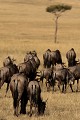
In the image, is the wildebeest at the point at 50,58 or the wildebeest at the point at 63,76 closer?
the wildebeest at the point at 63,76

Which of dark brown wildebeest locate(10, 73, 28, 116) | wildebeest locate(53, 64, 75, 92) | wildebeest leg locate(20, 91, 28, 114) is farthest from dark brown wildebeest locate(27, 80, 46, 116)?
wildebeest locate(53, 64, 75, 92)

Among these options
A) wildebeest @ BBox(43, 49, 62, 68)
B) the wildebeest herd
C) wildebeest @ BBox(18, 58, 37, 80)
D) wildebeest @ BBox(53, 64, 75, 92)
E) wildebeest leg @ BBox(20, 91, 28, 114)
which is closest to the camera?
the wildebeest herd

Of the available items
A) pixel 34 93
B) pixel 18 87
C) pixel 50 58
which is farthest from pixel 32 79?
pixel 50 58

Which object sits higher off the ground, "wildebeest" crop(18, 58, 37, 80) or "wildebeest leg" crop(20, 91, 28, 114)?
"wildebeest" crop(18, 58, 37, 80)

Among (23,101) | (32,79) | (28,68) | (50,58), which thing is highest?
(50,58)

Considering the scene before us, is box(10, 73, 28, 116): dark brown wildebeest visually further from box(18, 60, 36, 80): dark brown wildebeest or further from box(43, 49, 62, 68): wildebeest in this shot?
box(43, 49, 62, 68): wildebeest

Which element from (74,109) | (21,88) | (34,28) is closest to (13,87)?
(21,88)

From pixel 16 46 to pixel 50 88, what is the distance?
859 inches

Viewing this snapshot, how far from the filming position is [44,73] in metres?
21.6

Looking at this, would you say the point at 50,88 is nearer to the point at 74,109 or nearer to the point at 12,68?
the point at 12,68

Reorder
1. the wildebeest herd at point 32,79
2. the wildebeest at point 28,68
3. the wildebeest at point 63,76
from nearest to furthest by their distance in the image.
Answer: the wildebeest herd at point 32,79
the wildebeest at point 63,76
the wildebeest at point 28,68

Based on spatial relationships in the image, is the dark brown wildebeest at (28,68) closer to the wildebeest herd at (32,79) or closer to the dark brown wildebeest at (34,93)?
the wildebeest herd at (32,79)

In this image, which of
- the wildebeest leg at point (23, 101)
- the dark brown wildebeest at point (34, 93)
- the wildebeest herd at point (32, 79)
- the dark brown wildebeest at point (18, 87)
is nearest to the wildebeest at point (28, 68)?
the wildebeest herd at point (32, 79)

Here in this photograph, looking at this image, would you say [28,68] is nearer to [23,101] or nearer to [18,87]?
[23,101]
